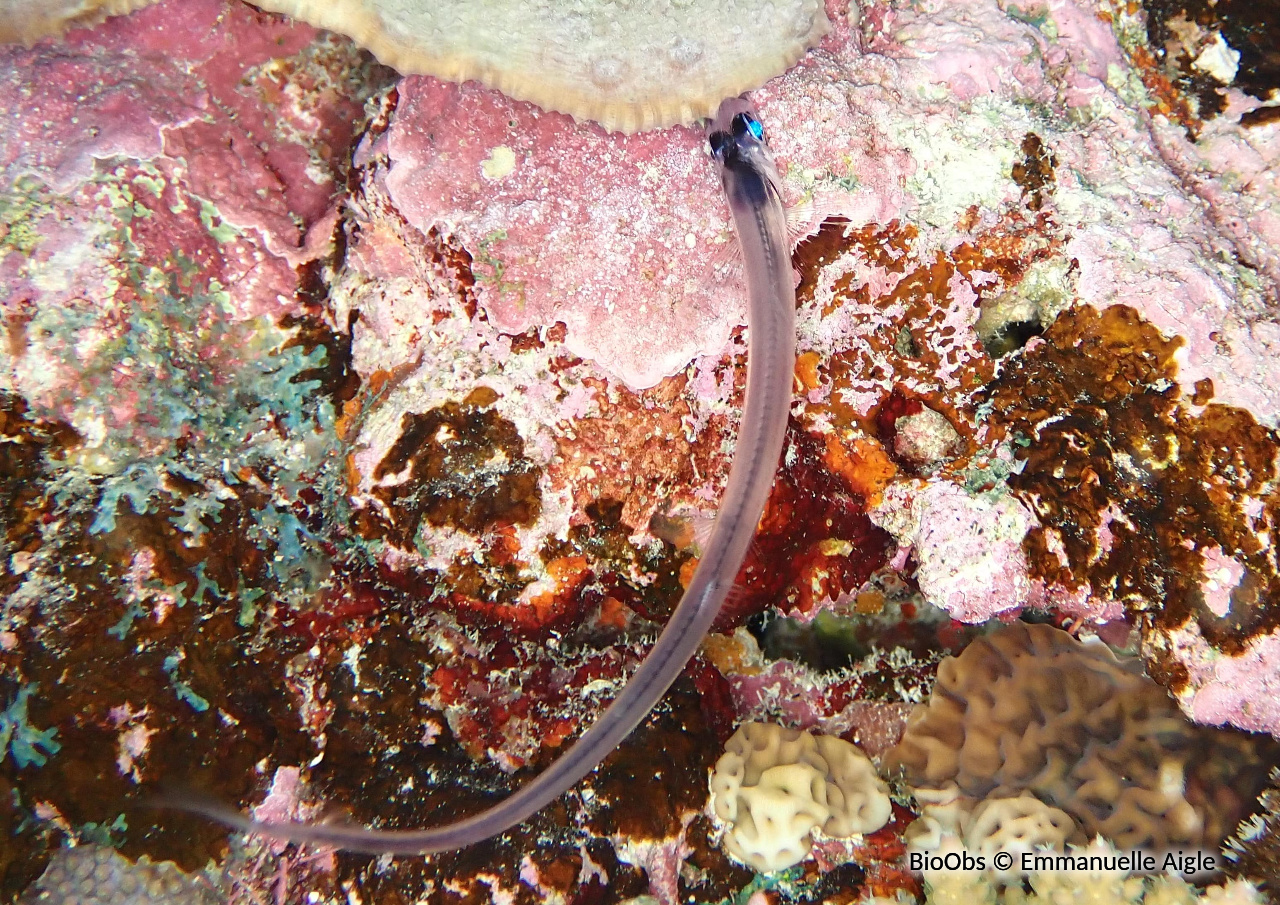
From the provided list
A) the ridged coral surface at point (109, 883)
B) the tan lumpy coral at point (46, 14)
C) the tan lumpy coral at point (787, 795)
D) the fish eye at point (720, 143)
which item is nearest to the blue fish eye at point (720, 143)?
the fish eye at point (720, 143)

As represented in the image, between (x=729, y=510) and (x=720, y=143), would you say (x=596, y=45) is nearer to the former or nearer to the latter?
(x=720, y=143)

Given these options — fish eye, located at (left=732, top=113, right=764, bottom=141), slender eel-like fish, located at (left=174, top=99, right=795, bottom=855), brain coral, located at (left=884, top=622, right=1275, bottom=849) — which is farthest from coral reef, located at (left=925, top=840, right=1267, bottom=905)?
fish eye, located at (left=732, top=113, right=764, bottom=141)

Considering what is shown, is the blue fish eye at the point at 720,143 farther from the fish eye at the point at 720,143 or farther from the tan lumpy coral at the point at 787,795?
the tan lumpy coral at the point at 787,795

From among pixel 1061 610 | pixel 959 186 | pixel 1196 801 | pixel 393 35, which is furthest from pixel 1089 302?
pixel 393 35

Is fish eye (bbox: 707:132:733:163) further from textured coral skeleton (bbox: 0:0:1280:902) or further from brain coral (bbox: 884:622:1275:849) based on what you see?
brain coral (bbox: 884:622:1275:849)

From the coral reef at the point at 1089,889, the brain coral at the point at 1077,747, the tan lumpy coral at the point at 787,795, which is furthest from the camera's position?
the tan lumpy coral at the point at 787,795

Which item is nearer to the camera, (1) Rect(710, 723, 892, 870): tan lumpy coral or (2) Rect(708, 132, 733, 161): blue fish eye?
(2) Rect(708, 132, 733, 161): blue fish eye
